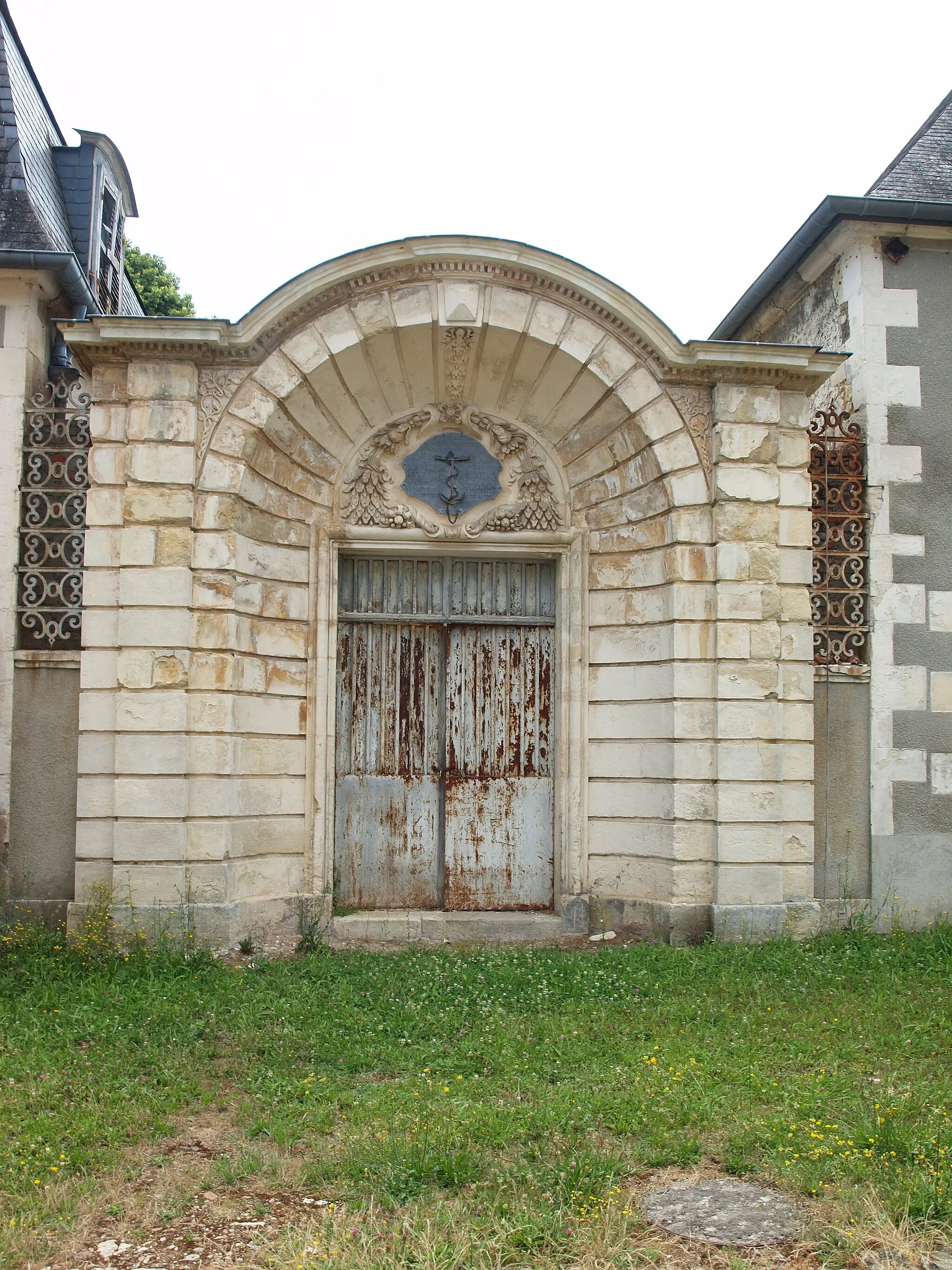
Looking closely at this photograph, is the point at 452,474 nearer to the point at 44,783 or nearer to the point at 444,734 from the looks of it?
the point at 444,734

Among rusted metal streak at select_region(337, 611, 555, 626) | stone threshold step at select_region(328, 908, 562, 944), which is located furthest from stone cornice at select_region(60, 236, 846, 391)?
stone threshold step at select_region(328, 908, 562, 944)

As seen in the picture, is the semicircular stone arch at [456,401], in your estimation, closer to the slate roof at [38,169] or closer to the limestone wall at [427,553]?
the limestone wall at [427,553]

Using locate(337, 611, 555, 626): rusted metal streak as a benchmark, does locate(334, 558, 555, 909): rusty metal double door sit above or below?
below

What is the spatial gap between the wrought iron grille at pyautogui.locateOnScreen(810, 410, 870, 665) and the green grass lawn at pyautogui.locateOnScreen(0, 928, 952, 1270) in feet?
7.24

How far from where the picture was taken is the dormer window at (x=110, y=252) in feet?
32.9

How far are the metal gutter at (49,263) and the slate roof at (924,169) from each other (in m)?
6.10

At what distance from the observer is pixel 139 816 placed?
23.0ft

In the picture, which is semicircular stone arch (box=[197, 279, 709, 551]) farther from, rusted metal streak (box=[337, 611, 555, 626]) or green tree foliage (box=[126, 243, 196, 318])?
green tree foliage (box=[126, 243, 196, 318])

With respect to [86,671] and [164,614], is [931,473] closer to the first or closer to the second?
[164,614]

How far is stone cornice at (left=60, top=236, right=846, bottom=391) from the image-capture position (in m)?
7.39

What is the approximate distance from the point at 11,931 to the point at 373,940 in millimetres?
2480

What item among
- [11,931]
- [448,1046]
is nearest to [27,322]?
[11,931]

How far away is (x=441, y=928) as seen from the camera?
7980 mm

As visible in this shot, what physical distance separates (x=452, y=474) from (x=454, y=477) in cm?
3
